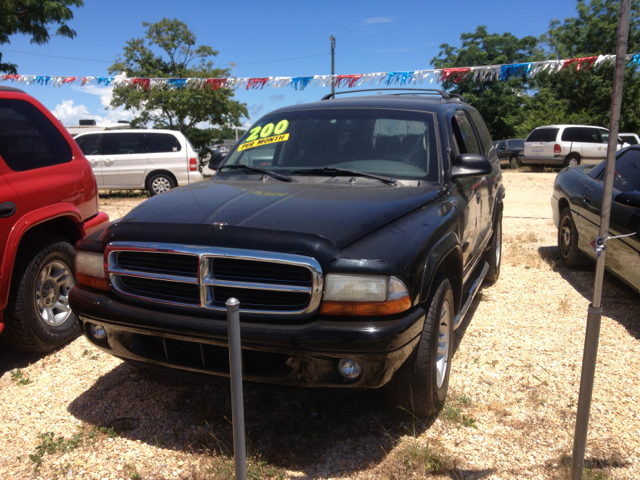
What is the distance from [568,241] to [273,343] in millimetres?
5269

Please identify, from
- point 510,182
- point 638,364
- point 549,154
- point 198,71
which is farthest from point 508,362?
point 198,71

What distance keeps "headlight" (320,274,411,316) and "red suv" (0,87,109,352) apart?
93.5 inches

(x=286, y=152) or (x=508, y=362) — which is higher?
(x=286, y=152)

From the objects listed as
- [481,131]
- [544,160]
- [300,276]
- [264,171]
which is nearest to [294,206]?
[300,276]

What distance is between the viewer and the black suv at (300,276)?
2.31 m

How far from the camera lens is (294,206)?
277cm

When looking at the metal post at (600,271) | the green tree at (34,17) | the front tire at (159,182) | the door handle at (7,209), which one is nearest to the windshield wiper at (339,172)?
the metal post at (600,271)

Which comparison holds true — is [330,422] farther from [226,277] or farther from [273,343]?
[226,277]

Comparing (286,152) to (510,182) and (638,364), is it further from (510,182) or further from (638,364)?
(510,182)

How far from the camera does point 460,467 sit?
260 cm

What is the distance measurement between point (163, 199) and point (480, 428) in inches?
88.7

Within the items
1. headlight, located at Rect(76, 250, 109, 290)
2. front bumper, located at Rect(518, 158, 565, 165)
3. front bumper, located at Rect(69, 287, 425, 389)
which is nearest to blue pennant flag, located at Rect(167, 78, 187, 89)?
front bumper, located at Rect(518, 158, 565, 165)

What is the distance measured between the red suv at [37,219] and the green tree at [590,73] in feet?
99.2

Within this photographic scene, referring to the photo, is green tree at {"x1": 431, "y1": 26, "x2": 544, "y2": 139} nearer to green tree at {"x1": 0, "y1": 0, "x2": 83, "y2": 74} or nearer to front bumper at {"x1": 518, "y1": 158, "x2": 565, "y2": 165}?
front bumper at {"x1": 518, "y1": 158, "x2": 565, "y2": 165}
